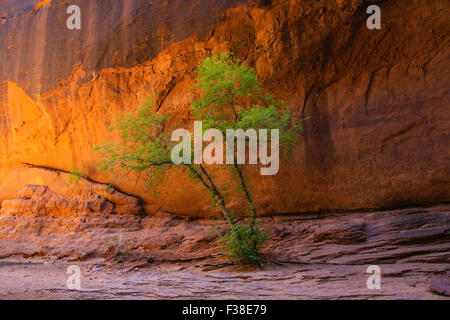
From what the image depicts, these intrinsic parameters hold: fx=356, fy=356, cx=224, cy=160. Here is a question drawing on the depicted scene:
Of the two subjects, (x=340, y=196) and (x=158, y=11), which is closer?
(x=340, y=196)

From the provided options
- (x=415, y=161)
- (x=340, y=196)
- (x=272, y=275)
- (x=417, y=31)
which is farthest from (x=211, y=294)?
(x=417, y=31)

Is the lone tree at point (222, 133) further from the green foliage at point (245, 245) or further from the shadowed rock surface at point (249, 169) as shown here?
the shadowed rock surface at point (249, 169)

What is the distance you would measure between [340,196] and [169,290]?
524 cm

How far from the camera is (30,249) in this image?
11.5 meters

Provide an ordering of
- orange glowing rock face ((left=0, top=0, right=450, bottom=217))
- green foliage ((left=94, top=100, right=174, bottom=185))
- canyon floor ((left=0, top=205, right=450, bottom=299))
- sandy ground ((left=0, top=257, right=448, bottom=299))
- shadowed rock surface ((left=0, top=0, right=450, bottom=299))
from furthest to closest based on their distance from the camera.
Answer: orange glowing rock face ((left=0, top=0, right=450, bottom=217))
green foliage ((left=94, top=100, right=174, bottom=185))
shadowed rock surface ((left=0, top=0, right=450, bottom=299))
canyon floor ((left=0, top=205, right=450, bottom=299))
sandy ground ((left=0, top=257, right=448, bottom=299))

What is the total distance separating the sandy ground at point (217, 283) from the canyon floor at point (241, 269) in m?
0.02

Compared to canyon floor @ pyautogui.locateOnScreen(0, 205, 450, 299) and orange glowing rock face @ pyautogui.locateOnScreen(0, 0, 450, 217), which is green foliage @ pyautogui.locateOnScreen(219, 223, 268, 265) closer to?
canyon floor @ pyautogui.locateOnScreen(0, 205, 450, 299)

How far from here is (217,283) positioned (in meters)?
7.40

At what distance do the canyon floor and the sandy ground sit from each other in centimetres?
2

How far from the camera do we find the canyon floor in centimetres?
667

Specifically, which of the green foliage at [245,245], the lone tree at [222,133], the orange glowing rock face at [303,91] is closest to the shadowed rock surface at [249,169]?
the orange glowing rock face at [303,91]

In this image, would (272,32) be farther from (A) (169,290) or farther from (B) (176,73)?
(A) (169,290)

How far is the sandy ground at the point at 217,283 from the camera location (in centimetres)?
621

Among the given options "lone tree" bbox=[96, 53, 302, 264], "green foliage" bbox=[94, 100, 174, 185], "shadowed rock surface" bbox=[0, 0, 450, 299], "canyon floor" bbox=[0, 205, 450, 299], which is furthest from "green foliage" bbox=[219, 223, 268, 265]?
"green foliage" bbox=[94, 100, 174, 185]
